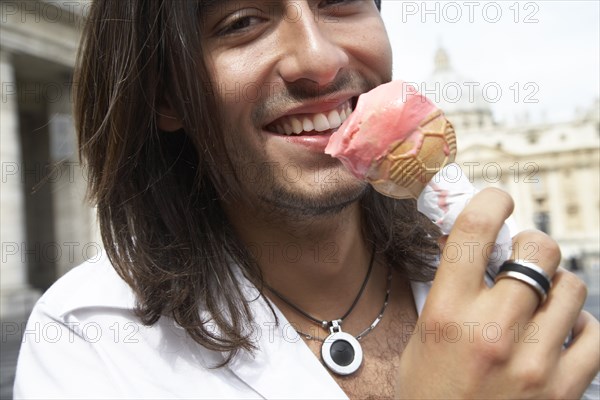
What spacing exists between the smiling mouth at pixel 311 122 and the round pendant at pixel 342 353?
1.70 feet

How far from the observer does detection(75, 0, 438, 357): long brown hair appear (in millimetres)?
1626

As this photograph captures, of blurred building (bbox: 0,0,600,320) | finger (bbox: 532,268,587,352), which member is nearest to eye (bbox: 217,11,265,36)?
finger (bbox: 532,268,587,352)

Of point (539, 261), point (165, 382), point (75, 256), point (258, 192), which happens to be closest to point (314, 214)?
point (258, 192)

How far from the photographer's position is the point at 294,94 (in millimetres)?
1562

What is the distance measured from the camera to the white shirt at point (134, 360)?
1.46m

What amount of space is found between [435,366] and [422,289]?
2.39 feet

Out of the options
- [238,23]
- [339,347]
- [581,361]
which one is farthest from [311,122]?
[581,361]

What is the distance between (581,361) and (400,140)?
0.50m

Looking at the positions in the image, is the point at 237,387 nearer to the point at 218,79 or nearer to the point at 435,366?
the point at 435,366

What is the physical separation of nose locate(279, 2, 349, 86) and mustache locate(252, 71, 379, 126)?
0.02 meters

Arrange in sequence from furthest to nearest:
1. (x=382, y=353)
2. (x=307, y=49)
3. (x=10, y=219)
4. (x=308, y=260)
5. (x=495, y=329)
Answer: (x=10, y=219) < (x=308, y=260) < (x=382, y=353) < (x=307, y=49) < (x=495, y=329)

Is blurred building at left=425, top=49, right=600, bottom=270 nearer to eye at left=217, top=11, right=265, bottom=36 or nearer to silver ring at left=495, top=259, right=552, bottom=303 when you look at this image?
eye at left=217, top=11, right=265, bottom=36

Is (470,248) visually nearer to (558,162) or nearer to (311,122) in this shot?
(311,122)

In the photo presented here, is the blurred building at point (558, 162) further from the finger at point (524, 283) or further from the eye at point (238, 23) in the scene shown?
the finger at point (524, 283)
